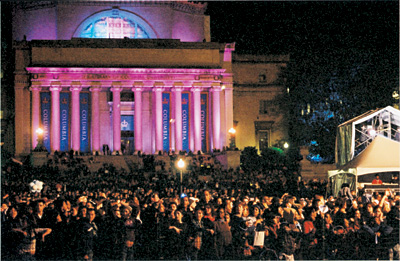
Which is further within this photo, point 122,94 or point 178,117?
point 122,94

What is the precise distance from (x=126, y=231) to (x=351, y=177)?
1407 centimetres

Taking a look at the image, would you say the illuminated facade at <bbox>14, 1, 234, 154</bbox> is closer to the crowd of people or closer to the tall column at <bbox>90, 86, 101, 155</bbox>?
the tall column at <bbox>90, 86, 101, 155</bbox>

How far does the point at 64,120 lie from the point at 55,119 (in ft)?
3.83

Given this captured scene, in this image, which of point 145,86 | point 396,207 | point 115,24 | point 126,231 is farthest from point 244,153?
point 126,231

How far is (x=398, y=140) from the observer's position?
91.4 feet

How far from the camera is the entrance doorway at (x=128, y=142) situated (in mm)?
60069

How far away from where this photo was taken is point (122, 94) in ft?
197

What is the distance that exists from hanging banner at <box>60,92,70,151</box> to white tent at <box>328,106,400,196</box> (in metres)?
31.9

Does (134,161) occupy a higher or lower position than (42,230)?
higher

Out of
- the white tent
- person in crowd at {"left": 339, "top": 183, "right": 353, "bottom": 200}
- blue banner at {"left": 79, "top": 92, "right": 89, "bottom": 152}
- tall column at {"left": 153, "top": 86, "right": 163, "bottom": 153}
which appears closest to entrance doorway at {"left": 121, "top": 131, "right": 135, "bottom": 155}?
blue banner at {"left": 79, "top": 92, "right": 89, "bottom": 152}

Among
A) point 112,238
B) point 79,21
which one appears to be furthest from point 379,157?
point 79,21

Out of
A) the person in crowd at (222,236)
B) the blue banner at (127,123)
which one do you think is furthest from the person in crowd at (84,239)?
the blue banner at (127,123)

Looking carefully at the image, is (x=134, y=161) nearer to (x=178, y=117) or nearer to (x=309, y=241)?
(x=178, y=117)

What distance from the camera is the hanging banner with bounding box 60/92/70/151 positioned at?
183 feet
